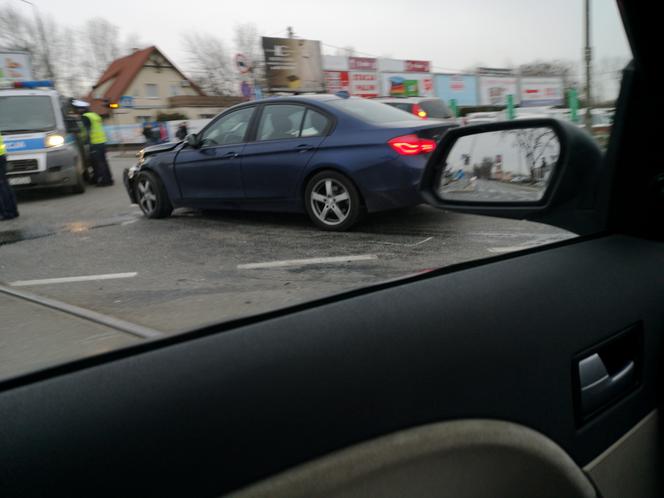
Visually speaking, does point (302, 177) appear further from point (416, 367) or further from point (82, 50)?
point (416, 367)

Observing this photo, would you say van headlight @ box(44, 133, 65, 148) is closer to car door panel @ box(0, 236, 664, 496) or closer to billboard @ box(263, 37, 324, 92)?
billboard @ box(263, 37, 324, 92)

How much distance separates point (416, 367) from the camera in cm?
98

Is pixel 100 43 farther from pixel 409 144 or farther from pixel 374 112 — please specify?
pixel 374 112

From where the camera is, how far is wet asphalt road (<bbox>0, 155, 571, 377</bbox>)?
127 cm

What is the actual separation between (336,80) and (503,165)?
537 mm

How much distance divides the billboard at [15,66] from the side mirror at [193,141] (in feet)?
2.34

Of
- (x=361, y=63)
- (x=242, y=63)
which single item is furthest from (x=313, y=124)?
(x=242, y=63)

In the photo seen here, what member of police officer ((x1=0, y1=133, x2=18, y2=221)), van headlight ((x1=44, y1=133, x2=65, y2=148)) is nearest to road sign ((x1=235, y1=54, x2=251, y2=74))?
police officer ((x1=0, y1=133, x2=18, y2=221))

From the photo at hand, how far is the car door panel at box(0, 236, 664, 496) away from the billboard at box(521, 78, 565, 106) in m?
0.36

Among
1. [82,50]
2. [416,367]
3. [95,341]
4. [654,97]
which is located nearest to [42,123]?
[82,50]

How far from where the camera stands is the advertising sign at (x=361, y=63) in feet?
4.82

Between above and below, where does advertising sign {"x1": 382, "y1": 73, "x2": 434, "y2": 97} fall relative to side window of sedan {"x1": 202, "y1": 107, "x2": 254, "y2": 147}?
above

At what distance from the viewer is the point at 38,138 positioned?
2.32m

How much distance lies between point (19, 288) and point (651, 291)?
1.72 meters
